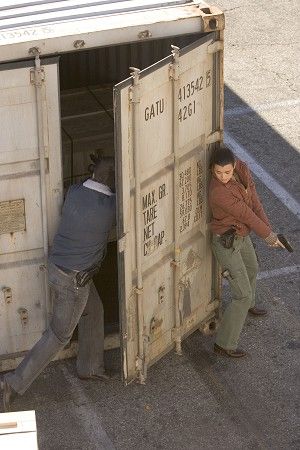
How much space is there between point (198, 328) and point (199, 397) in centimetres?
82

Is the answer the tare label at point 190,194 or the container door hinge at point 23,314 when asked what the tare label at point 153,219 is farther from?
the container door hinge at point 23,314

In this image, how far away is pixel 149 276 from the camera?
841 centimetres

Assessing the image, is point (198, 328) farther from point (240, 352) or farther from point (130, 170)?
point (130, 170)

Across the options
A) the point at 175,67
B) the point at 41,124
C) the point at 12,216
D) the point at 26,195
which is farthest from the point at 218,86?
the point at 12,216

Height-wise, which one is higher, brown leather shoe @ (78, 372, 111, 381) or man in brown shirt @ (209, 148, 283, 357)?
man in brown shirt @ (209, 148, 283, 357)

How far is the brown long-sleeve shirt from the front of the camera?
849 centimetres

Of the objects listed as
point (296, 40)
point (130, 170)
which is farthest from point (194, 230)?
point (296, 40)

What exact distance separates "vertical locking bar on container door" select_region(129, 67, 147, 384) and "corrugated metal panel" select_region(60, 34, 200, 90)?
175cm

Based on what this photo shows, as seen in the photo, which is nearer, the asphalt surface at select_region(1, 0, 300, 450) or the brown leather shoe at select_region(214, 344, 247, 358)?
the asphalt surface at select_region(1, 0, 300, 450)

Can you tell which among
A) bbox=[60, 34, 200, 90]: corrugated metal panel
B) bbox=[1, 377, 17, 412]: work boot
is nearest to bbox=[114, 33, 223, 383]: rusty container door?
bbox=[1, 377, 17, 412]: work boot

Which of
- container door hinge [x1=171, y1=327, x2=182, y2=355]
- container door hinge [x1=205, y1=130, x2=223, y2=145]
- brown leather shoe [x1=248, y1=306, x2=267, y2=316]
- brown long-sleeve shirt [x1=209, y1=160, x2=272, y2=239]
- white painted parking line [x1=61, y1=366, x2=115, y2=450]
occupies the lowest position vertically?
white painted parking line [x1=61, y1=366, x2=115, y2=450]

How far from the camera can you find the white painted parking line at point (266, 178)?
11.4 m

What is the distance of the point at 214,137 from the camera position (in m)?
8.58

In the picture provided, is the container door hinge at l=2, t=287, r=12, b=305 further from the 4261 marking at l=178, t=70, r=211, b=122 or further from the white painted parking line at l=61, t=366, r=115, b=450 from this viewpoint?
the 4261 marking at l=178, t=70, r=211, b=122
